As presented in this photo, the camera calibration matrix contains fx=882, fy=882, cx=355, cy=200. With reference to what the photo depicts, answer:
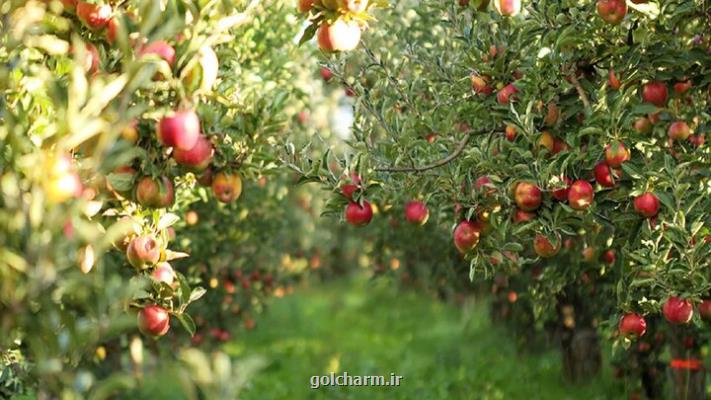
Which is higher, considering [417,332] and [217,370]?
[217,370]

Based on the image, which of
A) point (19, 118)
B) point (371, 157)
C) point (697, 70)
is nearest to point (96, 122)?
point (19, 118)

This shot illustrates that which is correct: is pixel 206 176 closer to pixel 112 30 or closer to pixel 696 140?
pixel 112 30

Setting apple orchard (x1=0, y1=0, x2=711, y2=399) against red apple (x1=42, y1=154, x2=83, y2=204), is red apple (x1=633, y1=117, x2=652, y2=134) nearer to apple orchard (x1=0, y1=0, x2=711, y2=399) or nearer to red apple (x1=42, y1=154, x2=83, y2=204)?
apple orchard (x1=0, y1=0, x2=711, y2=399)

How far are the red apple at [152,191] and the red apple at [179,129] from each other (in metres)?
0.29

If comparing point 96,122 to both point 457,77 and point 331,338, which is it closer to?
point 457,77

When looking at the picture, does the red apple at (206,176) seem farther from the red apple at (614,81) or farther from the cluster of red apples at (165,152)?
the red apple at (614,81)

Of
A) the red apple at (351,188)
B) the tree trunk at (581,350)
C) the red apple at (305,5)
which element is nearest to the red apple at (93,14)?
the red apple at (305,5)

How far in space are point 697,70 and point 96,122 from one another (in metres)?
3.50

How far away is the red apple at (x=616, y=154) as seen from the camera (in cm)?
423

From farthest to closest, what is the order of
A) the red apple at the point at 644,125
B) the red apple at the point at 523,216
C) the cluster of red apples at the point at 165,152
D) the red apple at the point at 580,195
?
the red apple at the point at 644,125, the red apple at the point at 523,216, the red apple at the point at 580,195, the cluster of red apples at the point at 165,152

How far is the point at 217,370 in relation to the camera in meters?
2.49

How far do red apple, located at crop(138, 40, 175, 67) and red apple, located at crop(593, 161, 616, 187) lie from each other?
7.47 ft

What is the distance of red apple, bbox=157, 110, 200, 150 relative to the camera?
3.19m

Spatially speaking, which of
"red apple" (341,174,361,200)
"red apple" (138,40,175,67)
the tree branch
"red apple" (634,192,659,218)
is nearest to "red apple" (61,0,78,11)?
"red apple" (138,40,175,67)
